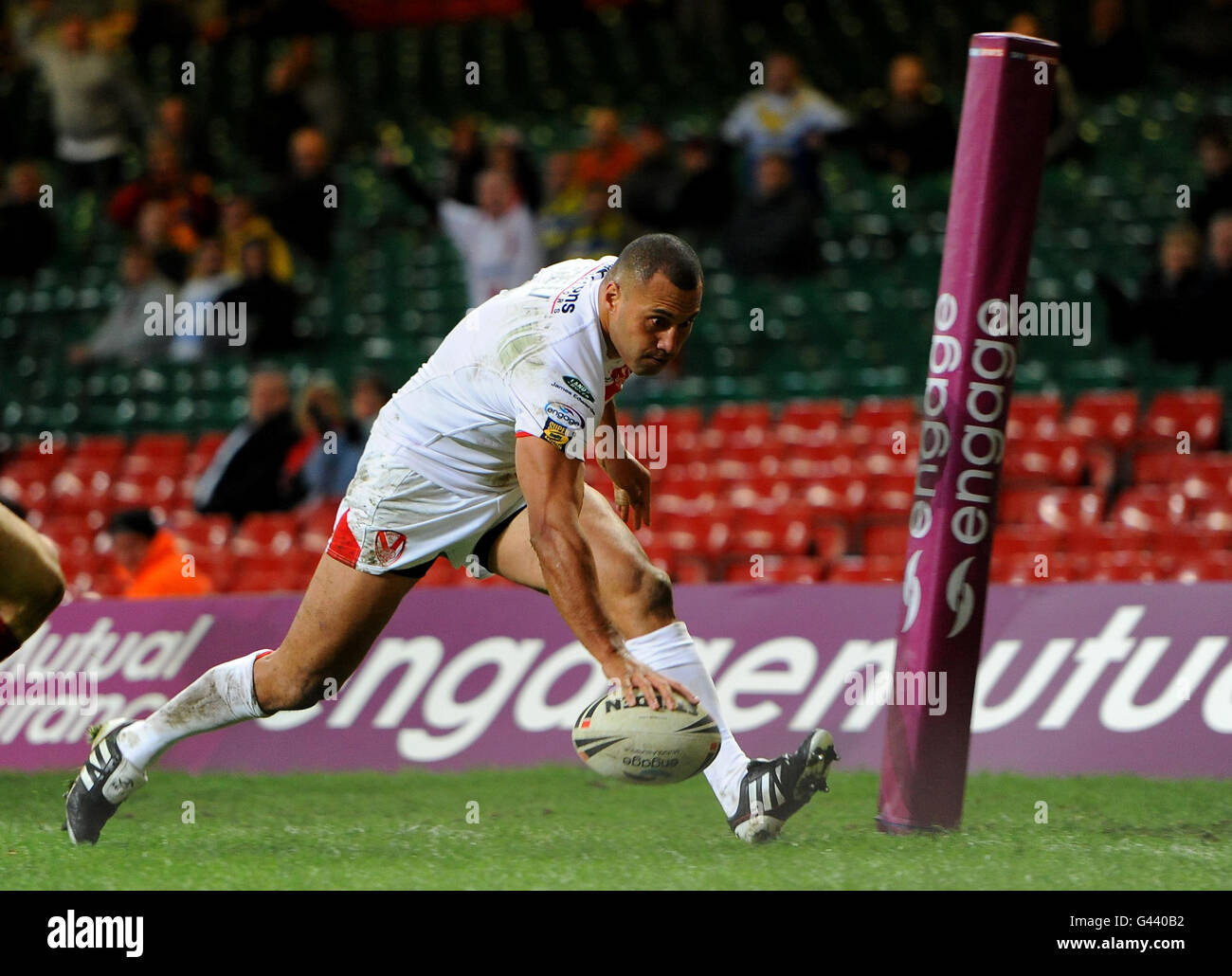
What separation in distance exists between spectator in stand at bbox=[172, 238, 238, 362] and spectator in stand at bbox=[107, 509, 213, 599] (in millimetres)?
4169

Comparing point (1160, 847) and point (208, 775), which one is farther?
point (208, 775)

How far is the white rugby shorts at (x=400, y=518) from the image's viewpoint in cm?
574

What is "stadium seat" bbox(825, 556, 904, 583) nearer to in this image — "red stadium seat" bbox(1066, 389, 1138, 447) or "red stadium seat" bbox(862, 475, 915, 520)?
"red stadium seat" bbox(862, 475, 915, 520)

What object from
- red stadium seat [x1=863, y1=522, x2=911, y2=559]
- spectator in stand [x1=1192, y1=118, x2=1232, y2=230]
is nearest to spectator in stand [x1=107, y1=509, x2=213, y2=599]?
red stadium seat [x1=863, y1=522, x2=911, y2=559]

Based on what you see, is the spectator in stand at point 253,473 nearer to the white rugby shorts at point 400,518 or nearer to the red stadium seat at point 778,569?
the red stadium seat at point 778,569

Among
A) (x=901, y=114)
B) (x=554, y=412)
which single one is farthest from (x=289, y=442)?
(x=554, y=412)

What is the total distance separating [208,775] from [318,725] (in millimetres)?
551

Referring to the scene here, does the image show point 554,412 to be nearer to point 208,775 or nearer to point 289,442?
point 208,775

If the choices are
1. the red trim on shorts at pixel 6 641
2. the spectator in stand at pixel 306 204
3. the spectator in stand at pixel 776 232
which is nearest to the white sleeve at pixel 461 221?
the spectator in stand at pixel 306 204

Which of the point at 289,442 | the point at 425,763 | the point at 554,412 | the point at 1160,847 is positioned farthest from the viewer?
the point at 289,442

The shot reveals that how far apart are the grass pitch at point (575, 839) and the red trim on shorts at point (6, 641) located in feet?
2.19

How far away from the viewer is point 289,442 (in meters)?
11.7

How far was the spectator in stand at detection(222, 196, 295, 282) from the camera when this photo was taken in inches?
535
